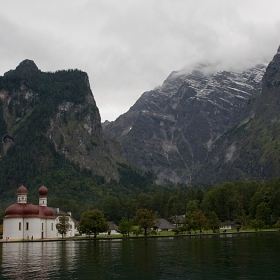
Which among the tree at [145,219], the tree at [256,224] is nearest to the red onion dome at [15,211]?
the tree at [145,219]

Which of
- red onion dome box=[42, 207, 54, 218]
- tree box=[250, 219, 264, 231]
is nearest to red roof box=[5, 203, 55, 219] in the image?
red onion dome box=[42, 207, 54, 218]

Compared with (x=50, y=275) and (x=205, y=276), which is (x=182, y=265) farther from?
(x=50, y=275)

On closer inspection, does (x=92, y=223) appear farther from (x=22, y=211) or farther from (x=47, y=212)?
(x=47, y=212)

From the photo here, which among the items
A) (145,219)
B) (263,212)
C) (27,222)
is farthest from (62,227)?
(263,212)

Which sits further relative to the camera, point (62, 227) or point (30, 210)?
point (30, 210)

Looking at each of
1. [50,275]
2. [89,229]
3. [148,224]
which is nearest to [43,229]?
[89,229]

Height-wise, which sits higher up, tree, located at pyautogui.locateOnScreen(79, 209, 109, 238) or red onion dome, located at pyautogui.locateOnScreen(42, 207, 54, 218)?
red onion dome, located at pyautogui.locateOnScreen(42, 207, 54, 218)

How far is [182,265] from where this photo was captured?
54.7 metres

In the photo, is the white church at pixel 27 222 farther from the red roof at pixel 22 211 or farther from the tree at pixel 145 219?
the tree at pixel 145 219

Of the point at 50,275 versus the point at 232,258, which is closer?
the point at 50,275

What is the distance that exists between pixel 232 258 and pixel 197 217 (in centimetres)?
9841

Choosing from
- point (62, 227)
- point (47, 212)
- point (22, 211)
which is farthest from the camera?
point (47, 212)

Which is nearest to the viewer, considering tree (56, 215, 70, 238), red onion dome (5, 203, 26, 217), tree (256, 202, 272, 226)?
tree (56, 215, 70, 238)

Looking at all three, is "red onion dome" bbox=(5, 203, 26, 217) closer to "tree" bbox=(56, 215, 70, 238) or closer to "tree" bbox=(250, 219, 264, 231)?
"tree" bbox=(56, 215, 70, 238)
